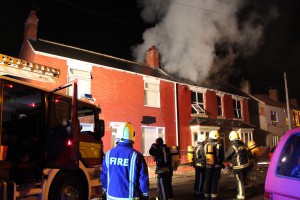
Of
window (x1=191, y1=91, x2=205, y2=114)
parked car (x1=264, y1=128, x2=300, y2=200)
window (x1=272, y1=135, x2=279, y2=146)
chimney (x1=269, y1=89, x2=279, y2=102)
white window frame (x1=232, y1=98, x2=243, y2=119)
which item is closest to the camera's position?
parked car (x1=264, y1=128, x2=300, y2=200)

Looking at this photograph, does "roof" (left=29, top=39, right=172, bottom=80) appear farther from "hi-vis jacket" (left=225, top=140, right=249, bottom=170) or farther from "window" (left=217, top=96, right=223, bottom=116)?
"hi-vis jacket" (left=225, top=140, right=249, bottom=170)

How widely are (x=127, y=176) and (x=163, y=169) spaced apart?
4.15 metres

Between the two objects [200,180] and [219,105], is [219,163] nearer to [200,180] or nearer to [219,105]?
[200,180]

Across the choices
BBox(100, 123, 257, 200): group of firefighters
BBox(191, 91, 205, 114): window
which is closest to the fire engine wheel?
BBox(100, 123, 257, 200): group of firefighters

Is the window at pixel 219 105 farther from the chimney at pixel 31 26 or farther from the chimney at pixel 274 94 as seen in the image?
the chimney at pixel 274 94

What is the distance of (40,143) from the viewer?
6.48 meters

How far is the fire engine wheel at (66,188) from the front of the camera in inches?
255

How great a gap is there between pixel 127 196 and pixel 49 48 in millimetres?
14551

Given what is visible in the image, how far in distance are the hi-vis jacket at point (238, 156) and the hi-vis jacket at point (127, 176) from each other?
16.6ft

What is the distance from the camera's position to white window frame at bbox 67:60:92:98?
52.6 feet

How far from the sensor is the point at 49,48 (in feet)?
55.7

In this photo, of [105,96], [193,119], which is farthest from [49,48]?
[193,119]

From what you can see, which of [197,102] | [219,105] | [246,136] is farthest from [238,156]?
[246,136]

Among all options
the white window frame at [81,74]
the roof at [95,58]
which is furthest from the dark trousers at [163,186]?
the roof at [95,58]
